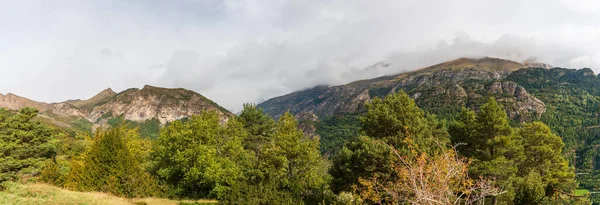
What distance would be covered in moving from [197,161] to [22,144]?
81.5ft

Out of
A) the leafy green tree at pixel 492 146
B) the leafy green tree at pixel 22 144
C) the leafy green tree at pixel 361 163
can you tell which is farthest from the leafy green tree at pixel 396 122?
the leafy green tree at pixel 22 144

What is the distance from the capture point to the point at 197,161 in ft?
100

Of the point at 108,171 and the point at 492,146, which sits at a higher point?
the point at 108,171

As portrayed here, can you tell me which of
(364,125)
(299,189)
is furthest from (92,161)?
(364,125)

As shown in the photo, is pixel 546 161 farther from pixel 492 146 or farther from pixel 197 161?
pixel 197 161

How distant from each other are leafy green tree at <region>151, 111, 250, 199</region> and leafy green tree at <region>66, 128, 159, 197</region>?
568cm

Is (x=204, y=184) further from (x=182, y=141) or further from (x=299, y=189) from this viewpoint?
(x=299, y=189)

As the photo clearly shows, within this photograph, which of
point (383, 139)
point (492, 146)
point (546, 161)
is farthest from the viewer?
point (546, 161)

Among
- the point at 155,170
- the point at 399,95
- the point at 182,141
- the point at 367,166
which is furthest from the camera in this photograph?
the point at 155,170

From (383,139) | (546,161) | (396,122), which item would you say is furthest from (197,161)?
(546,161)

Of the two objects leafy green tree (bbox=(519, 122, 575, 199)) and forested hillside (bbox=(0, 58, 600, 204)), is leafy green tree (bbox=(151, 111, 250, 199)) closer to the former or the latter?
forested hillside (bbox=(0, 58, 600, 204))

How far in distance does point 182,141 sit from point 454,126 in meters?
30.0

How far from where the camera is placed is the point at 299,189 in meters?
28.2

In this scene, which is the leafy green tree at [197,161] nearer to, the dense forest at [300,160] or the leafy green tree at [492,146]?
the dense forest at [300,160]
